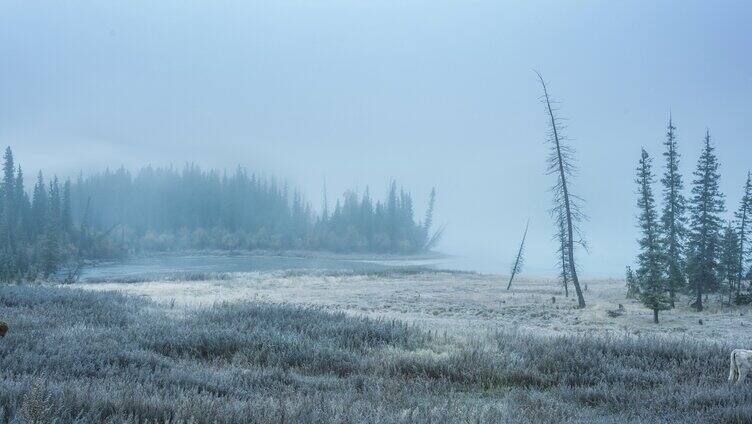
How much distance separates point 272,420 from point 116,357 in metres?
4.53

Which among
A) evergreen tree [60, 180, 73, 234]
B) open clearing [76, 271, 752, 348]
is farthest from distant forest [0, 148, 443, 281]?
open clearing [76, 271, 752, 348]

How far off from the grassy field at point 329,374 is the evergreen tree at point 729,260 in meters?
24.6

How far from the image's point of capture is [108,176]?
172 meters

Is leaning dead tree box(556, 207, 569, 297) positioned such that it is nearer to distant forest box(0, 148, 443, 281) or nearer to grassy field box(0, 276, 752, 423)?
grassy field box(0, 276, 752, 423)

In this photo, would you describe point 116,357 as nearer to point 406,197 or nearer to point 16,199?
point 16,199

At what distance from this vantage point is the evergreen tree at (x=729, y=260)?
3209cm

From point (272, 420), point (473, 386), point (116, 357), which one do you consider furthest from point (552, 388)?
point (116, 357)

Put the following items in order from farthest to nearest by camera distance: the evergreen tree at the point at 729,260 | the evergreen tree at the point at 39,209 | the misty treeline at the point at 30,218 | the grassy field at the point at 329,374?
1. the evergreen tree at the point at 39,209
2. the misty treeline at the point at 30,218
3. the evergreen tree at the point at 729,260
4. the grassy field at the point at 329,374

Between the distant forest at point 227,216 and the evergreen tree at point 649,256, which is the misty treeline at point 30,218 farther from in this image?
the evergreen tree at point 649,256

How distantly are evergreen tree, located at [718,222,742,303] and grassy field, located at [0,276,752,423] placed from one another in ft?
80.6

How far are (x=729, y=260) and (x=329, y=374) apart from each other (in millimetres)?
31616

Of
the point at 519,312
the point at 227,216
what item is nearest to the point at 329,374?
the point at 519,312

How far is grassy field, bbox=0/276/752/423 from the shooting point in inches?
219

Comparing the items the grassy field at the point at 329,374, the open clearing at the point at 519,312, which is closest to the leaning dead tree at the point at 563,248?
the open clearing at the point at 519,312
